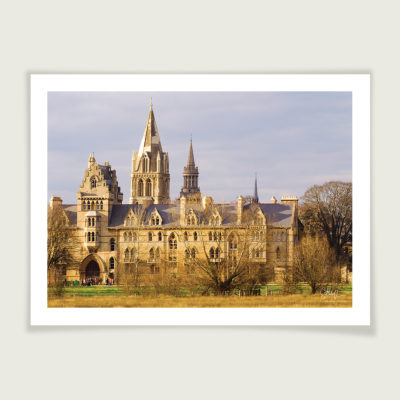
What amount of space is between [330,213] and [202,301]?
60.2 ft

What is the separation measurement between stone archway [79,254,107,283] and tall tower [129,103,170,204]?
1138 centimetres

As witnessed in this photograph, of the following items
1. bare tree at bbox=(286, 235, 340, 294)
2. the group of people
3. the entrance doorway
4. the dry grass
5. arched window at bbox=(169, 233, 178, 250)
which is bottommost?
the group of people

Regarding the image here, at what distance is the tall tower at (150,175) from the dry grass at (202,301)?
30804 mm

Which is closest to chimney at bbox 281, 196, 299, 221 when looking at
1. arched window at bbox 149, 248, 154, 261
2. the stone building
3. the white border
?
the stone building

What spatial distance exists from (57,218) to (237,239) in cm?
1004

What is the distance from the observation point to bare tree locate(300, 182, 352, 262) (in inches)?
1451

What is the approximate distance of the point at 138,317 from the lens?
1972cm

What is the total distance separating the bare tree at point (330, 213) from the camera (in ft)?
121

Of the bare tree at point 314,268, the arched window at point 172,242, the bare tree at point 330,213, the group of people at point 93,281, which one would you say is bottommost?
the group of people at point 93,281

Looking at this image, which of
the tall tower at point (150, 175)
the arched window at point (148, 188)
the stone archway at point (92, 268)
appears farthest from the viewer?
the arched window at point (148, 188)

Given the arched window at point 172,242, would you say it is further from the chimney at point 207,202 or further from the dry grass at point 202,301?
the dry grass at point 202,301

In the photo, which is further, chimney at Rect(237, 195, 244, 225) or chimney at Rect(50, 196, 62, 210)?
chimney at Rect(237, 195, 244, 225)

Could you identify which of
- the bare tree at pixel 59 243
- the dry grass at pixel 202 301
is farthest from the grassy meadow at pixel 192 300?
the bare tree at pixel 59 243

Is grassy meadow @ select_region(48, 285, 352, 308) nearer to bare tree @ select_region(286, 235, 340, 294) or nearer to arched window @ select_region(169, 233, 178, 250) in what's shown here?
bare tree @ select_region(286, 235, 340, 294)
